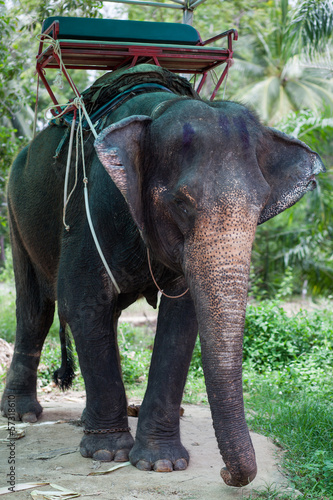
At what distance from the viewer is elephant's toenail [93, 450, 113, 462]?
3463 mm

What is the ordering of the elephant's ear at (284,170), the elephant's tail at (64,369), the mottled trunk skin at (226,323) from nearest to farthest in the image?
the mottled trunk skin at (226,323) → the elephant's ear at (284,170) → the elephant's tail at (64,369)

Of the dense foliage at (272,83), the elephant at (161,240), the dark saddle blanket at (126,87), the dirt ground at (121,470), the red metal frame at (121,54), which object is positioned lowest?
the dirt ground at (121,470)

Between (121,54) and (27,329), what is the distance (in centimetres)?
220

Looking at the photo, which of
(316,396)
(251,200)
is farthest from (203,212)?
(316,396)

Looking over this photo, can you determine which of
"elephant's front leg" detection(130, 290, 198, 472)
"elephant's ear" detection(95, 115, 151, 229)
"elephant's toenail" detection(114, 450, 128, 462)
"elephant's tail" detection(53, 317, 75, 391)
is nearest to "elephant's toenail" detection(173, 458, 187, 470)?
"elephant's front leg" detection(130, 290, 198, 472)

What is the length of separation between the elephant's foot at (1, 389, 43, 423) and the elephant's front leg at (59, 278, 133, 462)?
114 centimetres

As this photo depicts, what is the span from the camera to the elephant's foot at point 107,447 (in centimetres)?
348

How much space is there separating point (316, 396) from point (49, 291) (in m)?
2.18

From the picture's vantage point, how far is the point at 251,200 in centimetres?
266

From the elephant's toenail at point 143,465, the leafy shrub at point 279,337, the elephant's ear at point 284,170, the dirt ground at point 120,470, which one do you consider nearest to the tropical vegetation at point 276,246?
the leafy shrub at point 279,337

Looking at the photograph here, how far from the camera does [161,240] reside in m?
2.95

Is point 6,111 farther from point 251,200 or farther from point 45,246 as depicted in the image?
point 251,200

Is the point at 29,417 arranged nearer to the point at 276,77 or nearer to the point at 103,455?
the point at 103,455

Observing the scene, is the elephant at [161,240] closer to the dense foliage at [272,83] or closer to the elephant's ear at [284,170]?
the elephant's ear at [284,170]
